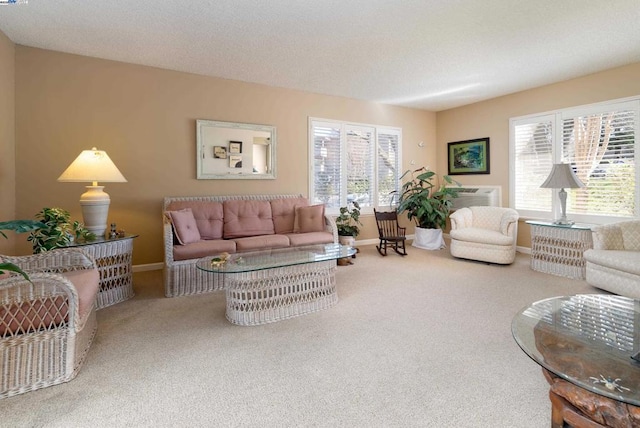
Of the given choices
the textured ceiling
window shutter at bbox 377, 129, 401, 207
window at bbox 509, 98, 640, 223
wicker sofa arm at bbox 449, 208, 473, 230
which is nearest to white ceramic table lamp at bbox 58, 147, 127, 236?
the textured ceiling

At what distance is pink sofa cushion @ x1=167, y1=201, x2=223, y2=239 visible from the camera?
4.12 m

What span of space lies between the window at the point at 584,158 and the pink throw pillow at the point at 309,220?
3.53 m

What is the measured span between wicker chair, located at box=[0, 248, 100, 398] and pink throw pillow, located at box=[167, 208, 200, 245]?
1611 millimetres

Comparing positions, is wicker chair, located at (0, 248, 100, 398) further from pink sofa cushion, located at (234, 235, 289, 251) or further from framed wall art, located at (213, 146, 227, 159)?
framed wall art, located at (213, 146, 227, 159)

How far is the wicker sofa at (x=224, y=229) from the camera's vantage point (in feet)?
11.2

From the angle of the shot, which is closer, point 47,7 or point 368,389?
point 368,389

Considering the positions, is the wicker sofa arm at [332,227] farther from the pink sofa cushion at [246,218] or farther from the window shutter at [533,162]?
the window shutter at [533,162]

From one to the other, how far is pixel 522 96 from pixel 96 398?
21.7 ft

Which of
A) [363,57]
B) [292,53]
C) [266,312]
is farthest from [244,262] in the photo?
[363,57]

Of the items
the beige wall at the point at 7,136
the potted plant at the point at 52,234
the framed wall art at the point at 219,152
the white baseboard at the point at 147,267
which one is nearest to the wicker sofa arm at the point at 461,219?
the framed wall art at the point at 219,152

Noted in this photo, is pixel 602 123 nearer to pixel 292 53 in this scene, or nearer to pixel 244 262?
pixel 292 53

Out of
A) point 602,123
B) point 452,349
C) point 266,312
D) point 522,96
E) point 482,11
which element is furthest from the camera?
point 522,96

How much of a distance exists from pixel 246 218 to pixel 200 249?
3.34ft

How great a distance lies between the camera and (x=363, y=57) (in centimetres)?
396
